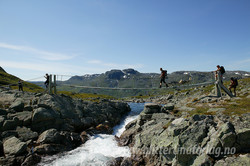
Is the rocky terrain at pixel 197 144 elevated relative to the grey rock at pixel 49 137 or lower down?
elevated

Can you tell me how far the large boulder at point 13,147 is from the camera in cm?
1420

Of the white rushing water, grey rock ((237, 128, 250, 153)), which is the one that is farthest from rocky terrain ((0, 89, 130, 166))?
grey rock ((237, 128, 250, 153))

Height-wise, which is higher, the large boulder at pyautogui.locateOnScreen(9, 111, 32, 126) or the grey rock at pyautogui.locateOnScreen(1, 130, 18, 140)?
the large boulder at pyautogui.locateOnScreen(9, 111, 32, 126)

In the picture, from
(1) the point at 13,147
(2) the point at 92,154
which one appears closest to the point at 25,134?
(1) the point at 13,147

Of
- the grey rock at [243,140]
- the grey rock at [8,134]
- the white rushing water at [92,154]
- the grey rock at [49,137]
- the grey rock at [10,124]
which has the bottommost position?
the white rushing water at [92,154]

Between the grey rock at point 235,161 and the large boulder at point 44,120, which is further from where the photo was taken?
the large boulder at point 44,120

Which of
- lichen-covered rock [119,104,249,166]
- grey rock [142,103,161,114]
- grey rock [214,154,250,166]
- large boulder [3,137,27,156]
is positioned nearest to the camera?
grey rock [214,154,250,166]

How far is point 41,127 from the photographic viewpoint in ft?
63.7

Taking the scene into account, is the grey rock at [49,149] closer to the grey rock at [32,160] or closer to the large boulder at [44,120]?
the grey rock at [32,160]

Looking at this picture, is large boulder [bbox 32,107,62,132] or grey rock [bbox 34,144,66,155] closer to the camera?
grey rock [bbox 34,144,66,155]

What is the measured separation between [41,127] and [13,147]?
16.0 feet

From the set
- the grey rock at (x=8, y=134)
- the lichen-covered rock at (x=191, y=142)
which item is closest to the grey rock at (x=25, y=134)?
the grey rock at (x=8, y=134)

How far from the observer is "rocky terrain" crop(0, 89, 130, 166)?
1468cm

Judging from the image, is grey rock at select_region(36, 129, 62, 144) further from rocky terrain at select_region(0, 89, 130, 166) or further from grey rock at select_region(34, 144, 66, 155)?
grey rock at select_region(34, 144, 66, 155)
